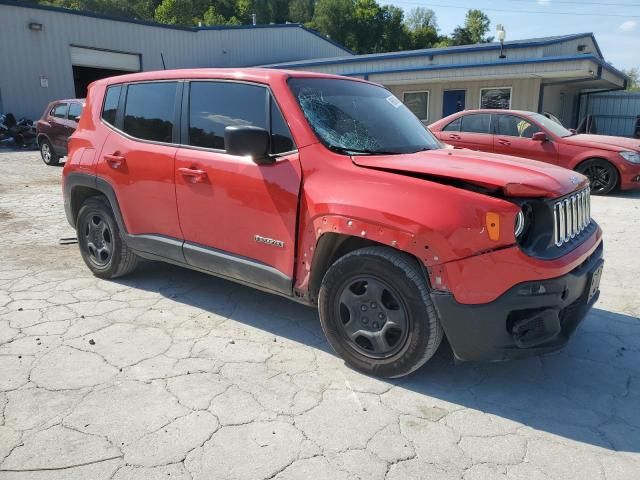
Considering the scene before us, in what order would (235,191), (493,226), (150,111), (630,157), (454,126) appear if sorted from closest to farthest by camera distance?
(493,226), (235,191), (150,111), (630,157), (454,126)

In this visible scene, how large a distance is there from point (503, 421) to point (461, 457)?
0.44 meters

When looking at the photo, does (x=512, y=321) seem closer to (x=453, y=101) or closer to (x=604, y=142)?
(x=604, y=142)

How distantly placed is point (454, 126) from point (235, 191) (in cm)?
832

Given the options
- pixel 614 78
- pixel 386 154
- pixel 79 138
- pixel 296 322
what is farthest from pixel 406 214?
pixel 614 78

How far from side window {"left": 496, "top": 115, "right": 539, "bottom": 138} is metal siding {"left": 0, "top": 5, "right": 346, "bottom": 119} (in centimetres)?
2021

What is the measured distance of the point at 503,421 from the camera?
2.75 m

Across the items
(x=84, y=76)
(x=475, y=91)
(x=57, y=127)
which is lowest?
(x=57, y=127)

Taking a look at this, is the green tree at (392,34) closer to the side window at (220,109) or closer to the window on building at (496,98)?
the window on building at (496,98)

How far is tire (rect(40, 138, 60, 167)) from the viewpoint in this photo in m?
13.8

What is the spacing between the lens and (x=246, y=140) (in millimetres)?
3145

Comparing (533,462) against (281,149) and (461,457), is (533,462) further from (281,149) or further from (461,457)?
(281,149)

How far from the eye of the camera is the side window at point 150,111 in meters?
4.03

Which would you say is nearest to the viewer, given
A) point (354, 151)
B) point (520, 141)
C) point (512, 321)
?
point (512, 321)

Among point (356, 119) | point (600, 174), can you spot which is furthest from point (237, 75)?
point (600, 174)
